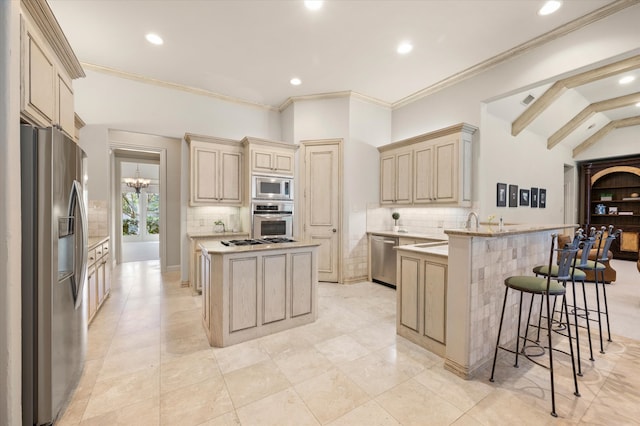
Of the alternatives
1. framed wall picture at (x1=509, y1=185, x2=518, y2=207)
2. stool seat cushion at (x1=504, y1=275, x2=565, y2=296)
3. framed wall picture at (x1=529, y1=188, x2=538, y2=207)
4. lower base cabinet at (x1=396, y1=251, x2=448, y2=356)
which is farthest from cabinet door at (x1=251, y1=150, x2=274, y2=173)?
framed wall picture at (x1=529, y1=188, x2=538, y2=207)

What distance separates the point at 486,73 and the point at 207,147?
14.3 ft

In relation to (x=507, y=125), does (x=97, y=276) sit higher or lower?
lower

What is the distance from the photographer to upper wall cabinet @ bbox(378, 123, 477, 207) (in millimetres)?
3924

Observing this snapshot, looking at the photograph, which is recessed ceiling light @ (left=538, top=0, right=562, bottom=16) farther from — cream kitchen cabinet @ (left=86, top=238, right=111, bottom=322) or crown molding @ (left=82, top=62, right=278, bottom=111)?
cream kitchen cabinet @ (left=86, top=238, right=111, bottom=322)

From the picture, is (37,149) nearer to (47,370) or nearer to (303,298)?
(47,370)

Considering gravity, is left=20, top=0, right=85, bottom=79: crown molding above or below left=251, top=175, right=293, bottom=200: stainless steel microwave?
above

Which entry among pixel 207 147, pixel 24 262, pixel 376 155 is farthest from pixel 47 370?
pixel 376 155

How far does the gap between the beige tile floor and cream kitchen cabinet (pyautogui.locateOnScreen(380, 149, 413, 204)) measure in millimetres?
2433

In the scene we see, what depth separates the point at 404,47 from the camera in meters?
3.51

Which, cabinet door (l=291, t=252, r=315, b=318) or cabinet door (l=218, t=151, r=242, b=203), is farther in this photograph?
cabinet door (l=218, t=151, r=242, b=203)

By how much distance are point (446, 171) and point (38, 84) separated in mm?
4412

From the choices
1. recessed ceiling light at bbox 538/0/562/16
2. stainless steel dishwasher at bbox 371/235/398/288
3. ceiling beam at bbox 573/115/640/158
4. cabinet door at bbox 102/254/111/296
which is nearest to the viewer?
recessed ceiling light at bbox 538/0/562/16

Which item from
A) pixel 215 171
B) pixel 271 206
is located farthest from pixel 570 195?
pixel 215 171

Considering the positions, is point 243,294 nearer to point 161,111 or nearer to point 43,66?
point 43,66
